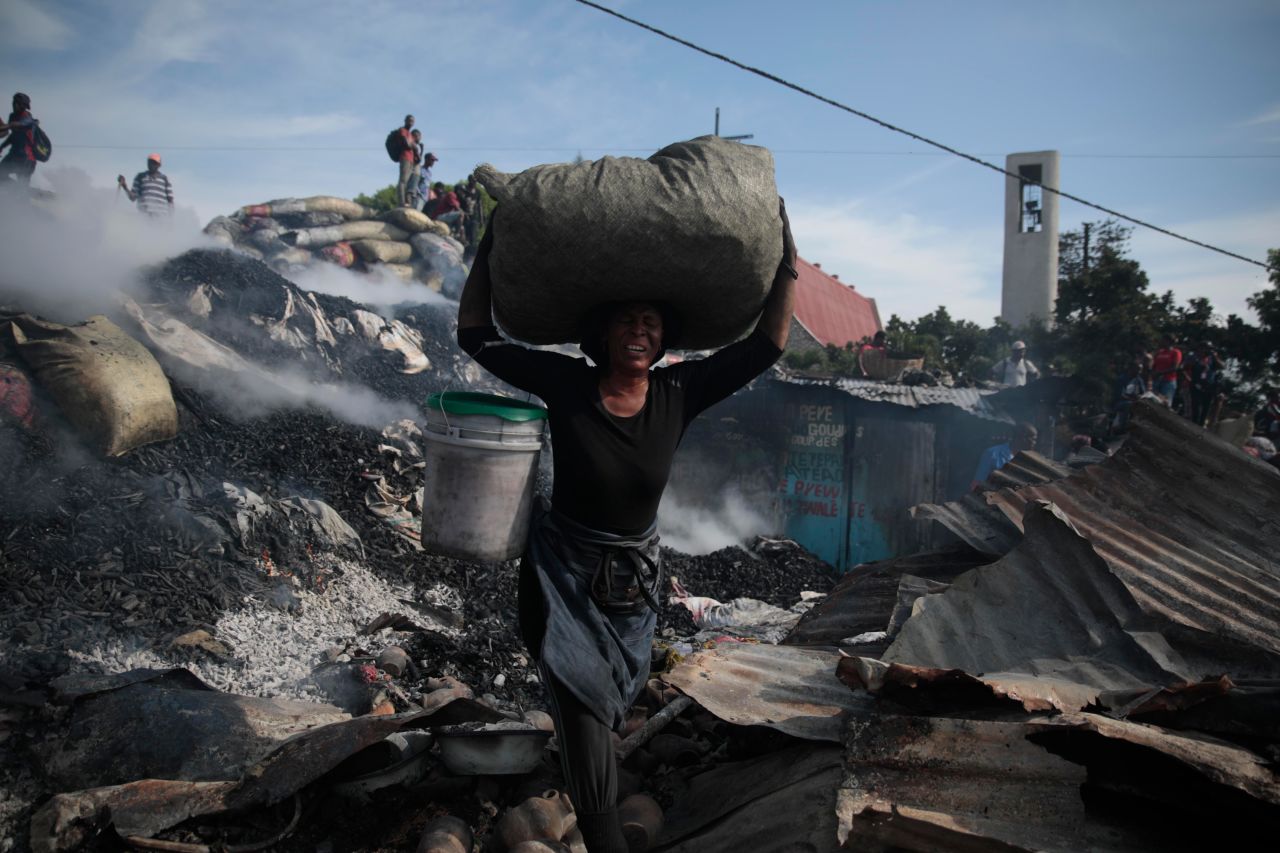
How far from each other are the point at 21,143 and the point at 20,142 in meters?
0.01

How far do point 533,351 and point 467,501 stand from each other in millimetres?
573

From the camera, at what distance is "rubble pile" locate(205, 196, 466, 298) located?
14.0 meters

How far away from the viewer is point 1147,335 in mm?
17188

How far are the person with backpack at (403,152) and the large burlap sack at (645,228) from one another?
604 inches

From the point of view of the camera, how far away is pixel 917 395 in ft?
42.8

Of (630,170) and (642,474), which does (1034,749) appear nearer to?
(642,474)

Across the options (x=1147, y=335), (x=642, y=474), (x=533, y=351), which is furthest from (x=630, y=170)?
(x=1147, y=335)

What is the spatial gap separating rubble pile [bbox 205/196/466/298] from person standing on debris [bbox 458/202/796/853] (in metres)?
12.7

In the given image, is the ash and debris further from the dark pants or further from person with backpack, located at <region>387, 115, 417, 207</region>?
person with backpack, located at <region>387, 115, 417, 207</region>

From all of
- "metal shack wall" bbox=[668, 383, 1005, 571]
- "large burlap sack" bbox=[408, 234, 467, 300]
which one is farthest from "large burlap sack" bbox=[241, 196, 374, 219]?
"metal shack wall" bbox=[668, 383, 1005, 571]

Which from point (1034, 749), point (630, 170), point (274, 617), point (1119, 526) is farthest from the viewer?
point (274, 617)

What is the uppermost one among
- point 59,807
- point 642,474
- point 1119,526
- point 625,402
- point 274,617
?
point 625,402

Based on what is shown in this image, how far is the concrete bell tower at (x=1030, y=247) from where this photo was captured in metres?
27.0

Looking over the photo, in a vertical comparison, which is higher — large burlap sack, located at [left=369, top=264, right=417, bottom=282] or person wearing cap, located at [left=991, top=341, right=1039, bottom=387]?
Answer: large burlap sack, located at [left=369, top=264, right=417, bottom=282]
